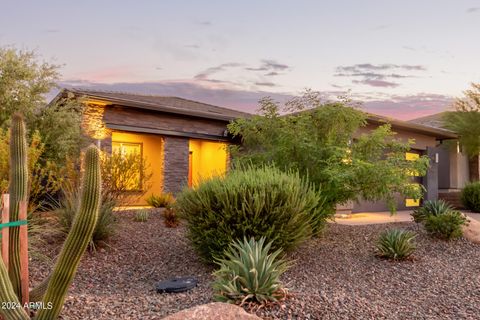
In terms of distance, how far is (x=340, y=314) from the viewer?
512 centimetres

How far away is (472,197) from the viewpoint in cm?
1942

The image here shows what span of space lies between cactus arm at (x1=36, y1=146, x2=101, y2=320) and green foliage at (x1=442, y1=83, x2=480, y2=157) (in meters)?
24.7

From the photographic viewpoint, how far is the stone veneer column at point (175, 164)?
16.2 m

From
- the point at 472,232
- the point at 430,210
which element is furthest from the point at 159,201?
the point at 472,232

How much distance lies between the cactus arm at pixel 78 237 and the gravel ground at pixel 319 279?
464 mm

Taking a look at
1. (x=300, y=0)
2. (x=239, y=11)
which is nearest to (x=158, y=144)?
(x=239, y=11)

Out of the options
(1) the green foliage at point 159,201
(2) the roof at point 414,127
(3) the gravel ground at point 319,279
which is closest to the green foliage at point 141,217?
(3) the gravel ground at point 319,279

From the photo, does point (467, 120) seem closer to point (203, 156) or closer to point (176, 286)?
point (203, 156)

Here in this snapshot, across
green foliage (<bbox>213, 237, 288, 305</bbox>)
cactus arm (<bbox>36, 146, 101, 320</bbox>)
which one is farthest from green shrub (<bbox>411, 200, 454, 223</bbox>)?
cactus arm (<bbox>36, 146, 101, 320</bbox>)

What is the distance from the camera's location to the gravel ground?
5.24 m

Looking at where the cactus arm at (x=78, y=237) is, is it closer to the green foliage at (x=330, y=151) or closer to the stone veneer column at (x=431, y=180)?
the green foliage at (x=330, y=151)

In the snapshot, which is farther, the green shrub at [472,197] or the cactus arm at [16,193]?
the green shrub at [472,197]

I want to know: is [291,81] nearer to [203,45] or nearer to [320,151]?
[203,45]

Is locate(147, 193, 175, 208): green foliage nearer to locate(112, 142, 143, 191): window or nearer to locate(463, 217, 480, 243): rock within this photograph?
locate(112, 142, 143, 191): window
